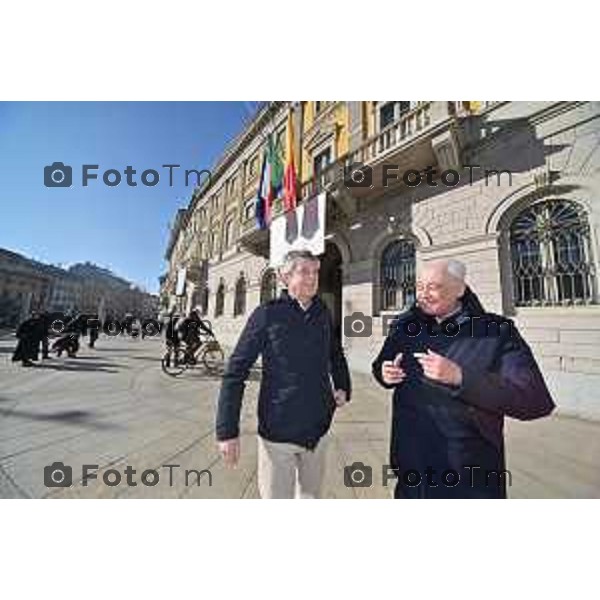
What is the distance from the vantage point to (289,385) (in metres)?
1.68

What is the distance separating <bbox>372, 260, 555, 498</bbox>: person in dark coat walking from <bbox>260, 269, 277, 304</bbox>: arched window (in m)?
9.14

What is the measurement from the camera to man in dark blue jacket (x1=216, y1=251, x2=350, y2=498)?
5.29 ft

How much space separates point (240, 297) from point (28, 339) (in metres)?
6.50

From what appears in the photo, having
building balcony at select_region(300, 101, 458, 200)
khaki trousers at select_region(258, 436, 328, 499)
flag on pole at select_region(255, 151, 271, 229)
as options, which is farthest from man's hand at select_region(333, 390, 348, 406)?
flag on pole at select_region(255, 151, 271, 229)

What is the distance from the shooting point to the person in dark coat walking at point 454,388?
4.90ft

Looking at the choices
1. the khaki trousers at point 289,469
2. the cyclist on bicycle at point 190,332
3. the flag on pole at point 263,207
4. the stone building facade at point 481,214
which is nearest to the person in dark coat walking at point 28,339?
the cyclist on bicycle at point 190,332

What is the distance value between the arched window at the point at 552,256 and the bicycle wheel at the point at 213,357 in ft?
20.0

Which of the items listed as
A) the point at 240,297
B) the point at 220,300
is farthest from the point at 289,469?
the point at 220,300

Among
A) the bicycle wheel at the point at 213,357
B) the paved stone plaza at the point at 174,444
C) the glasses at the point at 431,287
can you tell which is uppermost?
the glasses at the point at 431,287

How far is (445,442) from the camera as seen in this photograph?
1657mm

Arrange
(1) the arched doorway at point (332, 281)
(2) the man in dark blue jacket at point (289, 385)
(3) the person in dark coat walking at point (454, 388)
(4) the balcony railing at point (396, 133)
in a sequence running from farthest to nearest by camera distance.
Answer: (1) the arched doorway at point (332, 281), (4) the balcony railing at point (396, 133), (2) the man in dark blue jacket at point (289, 385), (3) the person in dark coat walking at point (454, 388)

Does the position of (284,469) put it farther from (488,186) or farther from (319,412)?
(488,186)

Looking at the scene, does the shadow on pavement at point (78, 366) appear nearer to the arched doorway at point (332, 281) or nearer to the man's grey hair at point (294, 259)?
Result: the arched doorway at point (332, 281)

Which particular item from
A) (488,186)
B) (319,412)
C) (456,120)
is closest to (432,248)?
(488,186)
